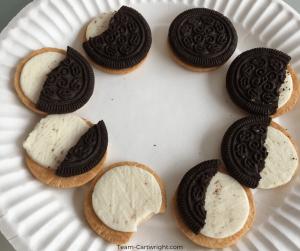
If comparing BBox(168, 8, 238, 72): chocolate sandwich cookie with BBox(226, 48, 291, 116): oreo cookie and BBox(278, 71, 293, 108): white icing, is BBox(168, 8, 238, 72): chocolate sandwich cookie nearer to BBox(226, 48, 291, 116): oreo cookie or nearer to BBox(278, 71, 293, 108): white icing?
BBox(226, 48, 291, 116): oreo cookie

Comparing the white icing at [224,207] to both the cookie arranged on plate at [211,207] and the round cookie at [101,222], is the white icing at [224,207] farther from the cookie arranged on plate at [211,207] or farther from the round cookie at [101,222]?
the round cookie at [101,222]

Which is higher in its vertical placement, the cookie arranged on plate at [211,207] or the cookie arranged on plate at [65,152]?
the cookie arranged on plate at [65,152]

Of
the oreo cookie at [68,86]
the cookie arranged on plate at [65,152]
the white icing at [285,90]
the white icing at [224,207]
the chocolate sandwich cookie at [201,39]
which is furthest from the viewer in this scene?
the chocolate sandwich cookie at [201,39]

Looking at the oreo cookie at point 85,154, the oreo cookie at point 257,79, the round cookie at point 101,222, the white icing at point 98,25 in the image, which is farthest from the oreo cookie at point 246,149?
the white icing at point 98,25

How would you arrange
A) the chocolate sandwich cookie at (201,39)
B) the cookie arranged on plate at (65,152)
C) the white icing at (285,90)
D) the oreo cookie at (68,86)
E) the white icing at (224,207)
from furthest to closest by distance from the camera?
the chocolate sandwich cookie at (201,39) → the white icing at (285,90) → the oreo cookie at (68,86) → the cookie arranged on plate at (65,152) → the white icing at (224,207)

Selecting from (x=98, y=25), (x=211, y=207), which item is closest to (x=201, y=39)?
(x=98, y=25)

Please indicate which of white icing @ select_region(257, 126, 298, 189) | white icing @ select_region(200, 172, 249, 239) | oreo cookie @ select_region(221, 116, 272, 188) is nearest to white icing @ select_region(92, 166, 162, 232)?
white icing @ select_region(200, 172, 249, 239)

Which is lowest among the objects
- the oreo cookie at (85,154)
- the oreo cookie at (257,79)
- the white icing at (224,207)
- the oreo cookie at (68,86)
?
the white icing at (224,207)
